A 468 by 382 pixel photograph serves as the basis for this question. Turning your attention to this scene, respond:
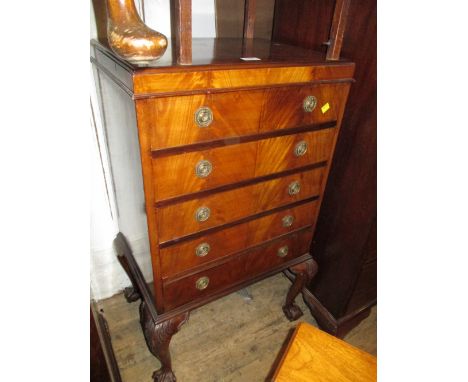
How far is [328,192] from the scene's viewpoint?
1.59m

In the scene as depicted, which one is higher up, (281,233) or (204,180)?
(204,180)

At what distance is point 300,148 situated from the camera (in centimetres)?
119

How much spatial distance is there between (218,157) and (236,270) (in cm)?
56

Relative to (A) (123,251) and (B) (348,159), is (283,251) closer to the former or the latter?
(B) (348,159)

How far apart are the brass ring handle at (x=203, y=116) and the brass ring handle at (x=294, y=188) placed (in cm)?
49

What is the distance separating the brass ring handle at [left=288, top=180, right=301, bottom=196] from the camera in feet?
4.19

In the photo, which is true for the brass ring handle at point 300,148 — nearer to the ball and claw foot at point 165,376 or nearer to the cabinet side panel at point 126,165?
the cabinet side panel at point 126,165

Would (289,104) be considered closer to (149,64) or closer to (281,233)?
(149,64)

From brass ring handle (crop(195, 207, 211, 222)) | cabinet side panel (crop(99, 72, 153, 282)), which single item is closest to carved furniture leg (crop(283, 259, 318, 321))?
brass ring handle (crop(195, 207, 211, 222))

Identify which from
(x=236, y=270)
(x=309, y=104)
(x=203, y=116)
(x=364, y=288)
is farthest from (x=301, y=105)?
(x=364, y=288)

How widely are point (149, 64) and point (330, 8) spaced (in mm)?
894

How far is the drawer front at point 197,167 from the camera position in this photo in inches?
37.4

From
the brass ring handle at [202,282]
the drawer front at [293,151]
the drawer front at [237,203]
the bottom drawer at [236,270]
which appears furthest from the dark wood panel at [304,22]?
the brass ring handle at [202,282]
